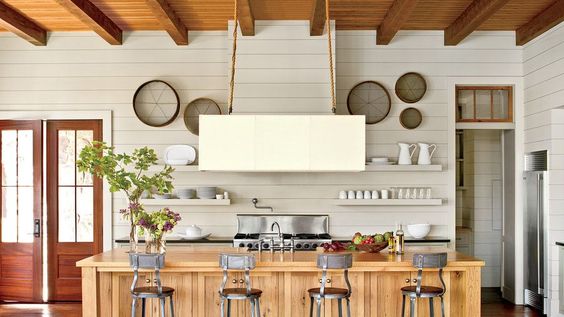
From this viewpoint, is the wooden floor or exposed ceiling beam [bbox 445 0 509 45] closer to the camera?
exposed ceiling beam [bbox 445 0 509 45]

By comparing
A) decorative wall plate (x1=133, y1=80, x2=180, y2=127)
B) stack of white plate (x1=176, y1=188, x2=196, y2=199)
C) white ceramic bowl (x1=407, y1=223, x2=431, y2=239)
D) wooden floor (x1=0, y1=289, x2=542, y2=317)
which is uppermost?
decorative wall plate (x1=133, y1=80, x2=180, y2=127)

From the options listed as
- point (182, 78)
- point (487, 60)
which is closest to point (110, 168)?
point (182, 78)

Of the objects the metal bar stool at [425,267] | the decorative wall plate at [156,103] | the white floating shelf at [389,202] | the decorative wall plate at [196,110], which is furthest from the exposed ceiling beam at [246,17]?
the metal bar stool at [425,267]

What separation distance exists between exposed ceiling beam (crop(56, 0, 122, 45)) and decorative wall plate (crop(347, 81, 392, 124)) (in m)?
2.85

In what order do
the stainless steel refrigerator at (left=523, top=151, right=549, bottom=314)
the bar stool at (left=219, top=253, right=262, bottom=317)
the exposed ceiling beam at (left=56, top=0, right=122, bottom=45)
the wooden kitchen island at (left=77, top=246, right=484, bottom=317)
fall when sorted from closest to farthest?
the bar stool at (left=219, top=253, right=262, bottom=317)
the wooden kitchen island at (left=77, top=246, right=484, bottom=317)
the exposed ceiling beam at (left=56, top=0, right=122, bottom=45)
the stainless steel refrigerator at (left=523, top=151, right=549, bottom=314)

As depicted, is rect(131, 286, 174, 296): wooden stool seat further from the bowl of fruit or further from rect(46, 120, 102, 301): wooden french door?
rect(46, 120, 102, 301): wooden french door

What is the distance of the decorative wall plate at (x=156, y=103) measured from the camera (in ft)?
28.1

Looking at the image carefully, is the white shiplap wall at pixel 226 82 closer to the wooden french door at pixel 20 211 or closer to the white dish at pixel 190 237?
the white dish at pixel 190 237

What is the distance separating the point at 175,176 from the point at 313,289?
10.5 feet

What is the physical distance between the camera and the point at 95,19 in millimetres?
7422

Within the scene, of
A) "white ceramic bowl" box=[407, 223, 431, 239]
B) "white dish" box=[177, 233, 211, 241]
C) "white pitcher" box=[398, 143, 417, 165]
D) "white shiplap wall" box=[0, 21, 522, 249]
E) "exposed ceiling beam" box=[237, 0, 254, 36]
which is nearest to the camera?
"exposed ceiling beam" box=[237, 0, 254, 36]

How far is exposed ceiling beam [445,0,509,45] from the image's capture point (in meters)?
6.95

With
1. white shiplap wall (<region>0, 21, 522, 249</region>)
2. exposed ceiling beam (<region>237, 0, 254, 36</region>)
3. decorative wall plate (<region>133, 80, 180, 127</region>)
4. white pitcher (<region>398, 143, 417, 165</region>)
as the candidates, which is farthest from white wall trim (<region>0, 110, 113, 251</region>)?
→ white pitcher (<region>398, 143, 417, 165</region>)

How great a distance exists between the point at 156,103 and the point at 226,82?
880mm
